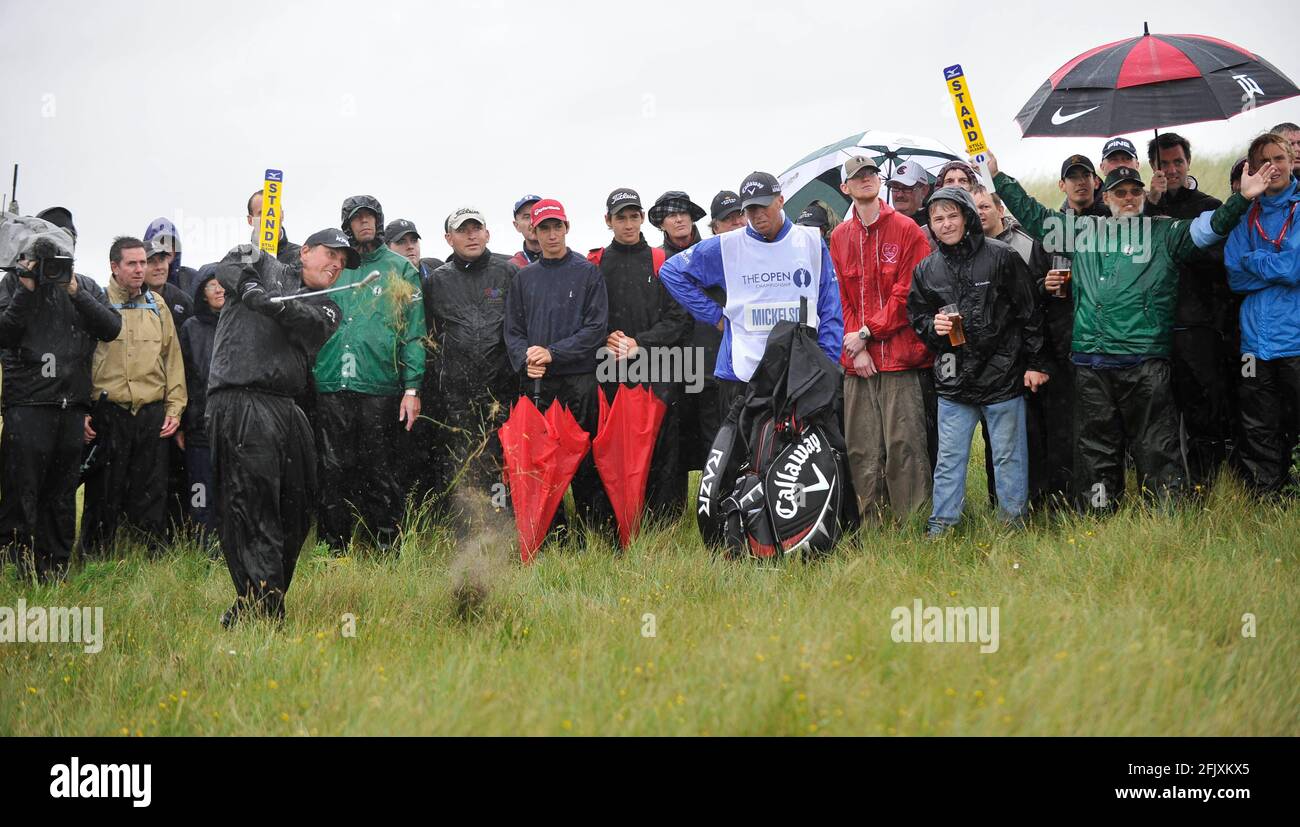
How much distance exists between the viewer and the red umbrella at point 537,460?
305 inches

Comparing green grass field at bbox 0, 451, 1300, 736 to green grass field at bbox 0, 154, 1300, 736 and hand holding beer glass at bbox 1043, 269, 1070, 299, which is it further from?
hand holding beer glass at bbox 1043, 269, 1070, 299

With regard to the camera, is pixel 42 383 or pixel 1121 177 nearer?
pixel 1121 177

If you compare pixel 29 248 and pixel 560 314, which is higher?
pixel 29 248

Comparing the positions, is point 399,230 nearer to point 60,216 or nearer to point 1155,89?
point 60,216

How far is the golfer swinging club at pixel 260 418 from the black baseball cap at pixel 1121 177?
187 inches

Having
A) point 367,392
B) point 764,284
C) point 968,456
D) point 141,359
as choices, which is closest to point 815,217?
point 764,284

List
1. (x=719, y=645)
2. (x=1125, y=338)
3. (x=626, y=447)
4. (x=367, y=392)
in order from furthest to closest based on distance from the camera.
A: (x=367, y=392) < (x=626, y=447) < (x=1125, y=338) < (x=719, y=645)

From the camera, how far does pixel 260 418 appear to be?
6.23m

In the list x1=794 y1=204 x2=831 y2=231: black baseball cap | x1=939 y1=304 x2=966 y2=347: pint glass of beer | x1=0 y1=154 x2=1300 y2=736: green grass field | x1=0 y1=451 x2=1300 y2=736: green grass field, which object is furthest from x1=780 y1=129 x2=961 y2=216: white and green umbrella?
x1=0 y1=154 x2=1300 y2=736: green grass field

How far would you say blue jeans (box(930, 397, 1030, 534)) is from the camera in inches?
283

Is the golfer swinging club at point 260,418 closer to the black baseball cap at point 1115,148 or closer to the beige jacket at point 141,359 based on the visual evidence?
the beige jacket at point 141,359

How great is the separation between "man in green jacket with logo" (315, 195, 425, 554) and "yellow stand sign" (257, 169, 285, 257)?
243 centimetres

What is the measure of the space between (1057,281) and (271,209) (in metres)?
4.82

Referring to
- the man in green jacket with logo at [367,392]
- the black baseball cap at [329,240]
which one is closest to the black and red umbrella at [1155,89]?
the black baseball cap at [329,240]
